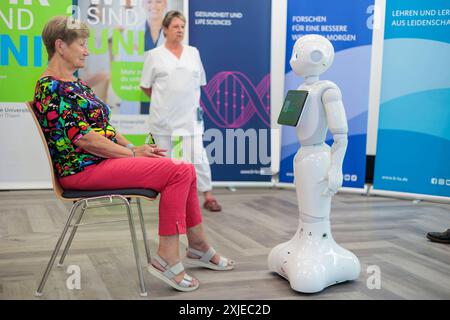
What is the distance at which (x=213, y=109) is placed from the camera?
517 cm

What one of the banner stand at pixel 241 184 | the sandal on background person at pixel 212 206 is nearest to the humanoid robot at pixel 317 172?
the sandal on background person at pixel 212 206

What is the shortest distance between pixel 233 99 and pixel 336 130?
2676 millimetres

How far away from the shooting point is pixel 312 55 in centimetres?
265

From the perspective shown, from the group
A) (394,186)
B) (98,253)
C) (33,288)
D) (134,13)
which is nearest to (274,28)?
(134,13)

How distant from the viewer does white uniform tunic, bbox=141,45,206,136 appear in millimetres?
4293

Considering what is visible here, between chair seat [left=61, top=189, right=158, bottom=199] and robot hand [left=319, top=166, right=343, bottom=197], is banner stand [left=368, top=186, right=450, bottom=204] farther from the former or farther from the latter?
chair seat [left=61, top=189, right=158, bottom=199]

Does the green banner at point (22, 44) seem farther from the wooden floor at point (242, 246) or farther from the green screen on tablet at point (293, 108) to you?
the green screen on tablet at point (293, 108)

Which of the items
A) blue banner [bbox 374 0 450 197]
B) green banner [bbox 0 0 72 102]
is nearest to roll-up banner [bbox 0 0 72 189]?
green banner [bbox 0 0 72 102]

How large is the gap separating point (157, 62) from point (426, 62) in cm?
217

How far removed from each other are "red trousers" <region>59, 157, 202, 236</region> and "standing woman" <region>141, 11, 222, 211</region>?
1766 millimetres

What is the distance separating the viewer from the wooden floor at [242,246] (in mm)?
2697

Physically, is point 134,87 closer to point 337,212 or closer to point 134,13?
point 134,13

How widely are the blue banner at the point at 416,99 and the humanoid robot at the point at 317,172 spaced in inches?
88.1

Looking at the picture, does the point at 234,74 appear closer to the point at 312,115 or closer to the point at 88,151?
the point at 312,115
